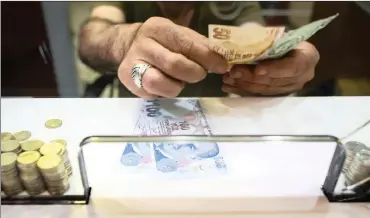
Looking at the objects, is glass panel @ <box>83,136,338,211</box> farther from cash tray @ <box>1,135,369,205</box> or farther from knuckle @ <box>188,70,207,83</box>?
knuckle @ <box>188,70,207,83</box>

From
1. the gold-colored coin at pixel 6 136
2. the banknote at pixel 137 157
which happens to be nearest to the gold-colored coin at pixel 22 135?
the gold-colored coin at pixel 6 136

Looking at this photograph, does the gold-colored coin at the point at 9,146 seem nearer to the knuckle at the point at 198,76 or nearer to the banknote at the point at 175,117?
the banknote at the point at 175,117

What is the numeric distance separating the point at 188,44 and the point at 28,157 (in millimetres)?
293

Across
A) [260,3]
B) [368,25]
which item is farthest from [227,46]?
[368,25]

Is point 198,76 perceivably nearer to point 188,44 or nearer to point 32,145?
point 188,44

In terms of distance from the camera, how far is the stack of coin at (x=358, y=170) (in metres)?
0.51

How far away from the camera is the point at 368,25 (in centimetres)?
116

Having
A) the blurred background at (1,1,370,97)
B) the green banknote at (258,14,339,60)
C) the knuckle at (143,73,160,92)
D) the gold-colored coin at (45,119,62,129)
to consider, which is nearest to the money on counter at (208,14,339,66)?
the green banknote at (258,14,339,60)

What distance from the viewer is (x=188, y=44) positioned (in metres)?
0.67

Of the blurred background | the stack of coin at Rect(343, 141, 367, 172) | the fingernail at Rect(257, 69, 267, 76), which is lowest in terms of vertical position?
the blurred background

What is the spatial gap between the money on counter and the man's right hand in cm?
2

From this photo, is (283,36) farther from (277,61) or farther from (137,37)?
(137,37)

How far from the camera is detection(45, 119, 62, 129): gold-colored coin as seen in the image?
2.03ft

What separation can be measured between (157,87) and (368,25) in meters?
0.72
